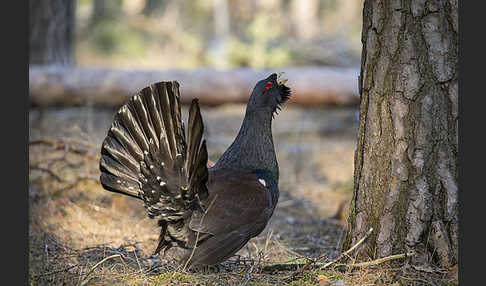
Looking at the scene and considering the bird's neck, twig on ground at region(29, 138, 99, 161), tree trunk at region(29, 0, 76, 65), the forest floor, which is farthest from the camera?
tree trunk at region(29, 0, 76, 65)

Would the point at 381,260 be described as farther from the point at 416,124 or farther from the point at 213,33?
the point at 213,33

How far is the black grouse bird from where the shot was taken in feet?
11.2

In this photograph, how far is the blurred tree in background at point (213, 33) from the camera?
1489 cm

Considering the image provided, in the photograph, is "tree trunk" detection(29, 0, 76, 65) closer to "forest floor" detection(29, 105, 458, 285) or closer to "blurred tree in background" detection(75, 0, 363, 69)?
"forest floor" detection(29, 105, 458, 285)

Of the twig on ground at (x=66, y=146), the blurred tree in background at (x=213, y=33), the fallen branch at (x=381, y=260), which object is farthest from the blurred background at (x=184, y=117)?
the fallen branch at (x=381, y=260)

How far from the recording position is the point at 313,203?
6.96 meters

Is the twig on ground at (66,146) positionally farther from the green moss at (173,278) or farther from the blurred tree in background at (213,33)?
the blurred tree in background at (213,33)

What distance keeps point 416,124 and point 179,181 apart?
171 cm

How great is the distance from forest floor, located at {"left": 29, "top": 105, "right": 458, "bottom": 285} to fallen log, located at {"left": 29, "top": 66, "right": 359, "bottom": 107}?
0.59 metres

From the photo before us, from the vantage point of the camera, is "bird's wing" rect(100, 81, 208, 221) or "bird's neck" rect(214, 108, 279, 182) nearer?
"bird's wing" rect(100, 81, 208, 221)

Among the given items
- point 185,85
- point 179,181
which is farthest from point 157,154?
point 185,85

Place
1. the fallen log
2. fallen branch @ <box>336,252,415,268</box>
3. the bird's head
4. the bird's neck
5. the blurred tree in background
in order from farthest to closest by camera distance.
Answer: the blurred tree in background → the fallen log → the bird's head → the bird's neck → fallen branch @ <box>336,252,415,268</box>

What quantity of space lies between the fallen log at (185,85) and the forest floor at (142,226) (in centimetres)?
59

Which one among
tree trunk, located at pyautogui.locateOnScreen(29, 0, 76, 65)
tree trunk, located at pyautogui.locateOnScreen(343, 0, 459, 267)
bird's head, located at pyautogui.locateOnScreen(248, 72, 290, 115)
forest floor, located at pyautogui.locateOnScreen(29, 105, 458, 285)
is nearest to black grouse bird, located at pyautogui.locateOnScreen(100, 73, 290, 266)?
forest floor, located at pyautogui.locateOnScreen(29, 105, 458, 285)
